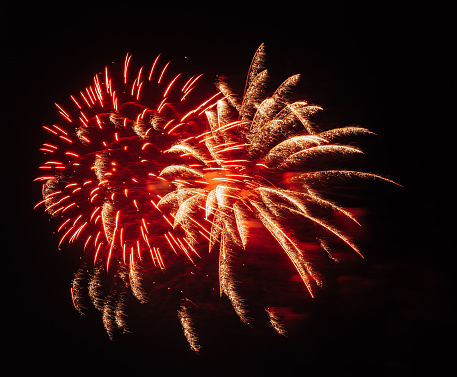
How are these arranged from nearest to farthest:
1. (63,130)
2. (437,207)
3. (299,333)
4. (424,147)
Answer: (299,333)
(437,207)
(424,147)
(63,130)

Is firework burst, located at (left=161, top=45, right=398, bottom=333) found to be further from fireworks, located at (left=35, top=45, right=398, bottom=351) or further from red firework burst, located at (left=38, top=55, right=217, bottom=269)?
red firework burst, located at (left=38, top=55, right=217, bottom=269)

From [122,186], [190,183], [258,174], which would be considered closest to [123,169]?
[122,186]

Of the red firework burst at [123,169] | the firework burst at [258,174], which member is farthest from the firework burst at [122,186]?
the firework burst at [258,174]

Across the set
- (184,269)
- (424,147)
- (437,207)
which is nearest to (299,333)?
(184,269)

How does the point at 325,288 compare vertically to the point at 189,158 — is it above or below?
below

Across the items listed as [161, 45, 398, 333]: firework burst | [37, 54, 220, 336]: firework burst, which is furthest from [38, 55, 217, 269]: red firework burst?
[161, 45, 398, 333]: firework burst

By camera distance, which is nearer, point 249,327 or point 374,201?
point 249,327

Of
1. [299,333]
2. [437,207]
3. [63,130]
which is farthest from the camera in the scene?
[63,130]

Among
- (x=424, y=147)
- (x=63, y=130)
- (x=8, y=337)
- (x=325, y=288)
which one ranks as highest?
(x=63, y=130)

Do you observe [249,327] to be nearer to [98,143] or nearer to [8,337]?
[98,143]
